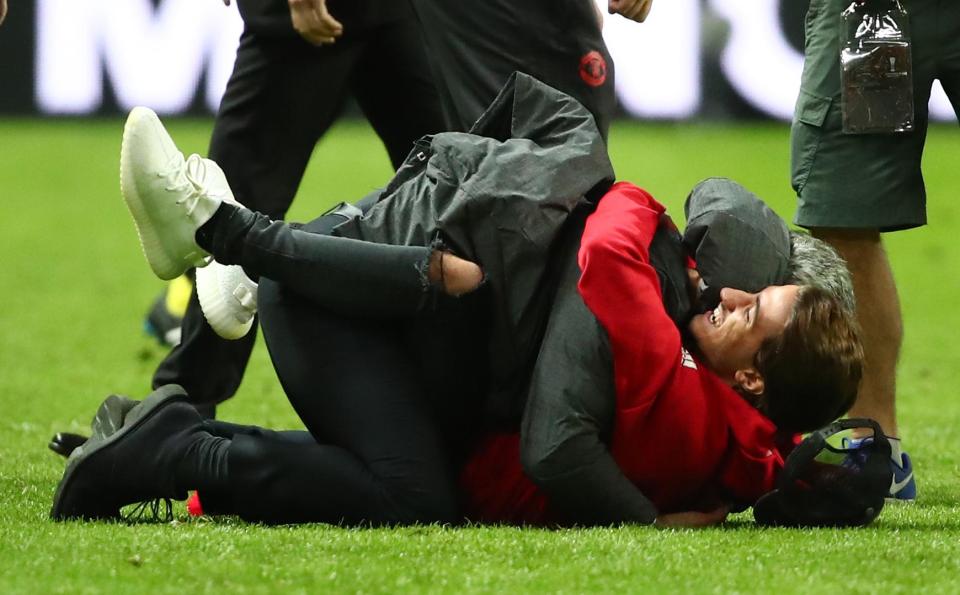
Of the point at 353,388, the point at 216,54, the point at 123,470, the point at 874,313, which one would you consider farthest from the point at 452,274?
the point at 216,54

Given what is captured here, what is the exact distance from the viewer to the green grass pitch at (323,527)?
102 inches

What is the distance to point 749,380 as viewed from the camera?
10.2ft

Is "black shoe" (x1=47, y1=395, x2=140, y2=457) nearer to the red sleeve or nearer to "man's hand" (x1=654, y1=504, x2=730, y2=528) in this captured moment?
the red sleeve

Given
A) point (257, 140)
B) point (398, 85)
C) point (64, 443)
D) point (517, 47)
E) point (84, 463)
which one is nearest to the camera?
point (84, 463)

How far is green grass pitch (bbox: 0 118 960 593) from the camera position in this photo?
2592mm

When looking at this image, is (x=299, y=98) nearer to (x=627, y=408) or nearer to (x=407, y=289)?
(x=407, y=289)

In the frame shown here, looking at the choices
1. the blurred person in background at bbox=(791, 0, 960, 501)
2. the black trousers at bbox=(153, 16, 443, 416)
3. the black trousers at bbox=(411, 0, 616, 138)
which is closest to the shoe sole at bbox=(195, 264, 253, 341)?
the black trousers at bbox=(153, 16, 443, 416)

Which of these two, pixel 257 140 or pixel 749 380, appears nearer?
pixel 749 380

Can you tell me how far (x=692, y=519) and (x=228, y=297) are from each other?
1066 millimetres

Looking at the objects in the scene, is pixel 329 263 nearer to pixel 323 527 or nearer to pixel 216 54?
pixel 323 527

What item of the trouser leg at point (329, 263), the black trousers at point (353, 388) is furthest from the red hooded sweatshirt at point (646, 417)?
the trouser leg at point (329, 263)

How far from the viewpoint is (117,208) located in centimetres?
959

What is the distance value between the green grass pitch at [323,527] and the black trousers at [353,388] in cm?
10

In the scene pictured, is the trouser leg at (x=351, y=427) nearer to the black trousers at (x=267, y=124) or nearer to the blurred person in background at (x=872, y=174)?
the black trousers at (x=267, y=124)
